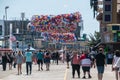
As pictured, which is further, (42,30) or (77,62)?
(42,30)

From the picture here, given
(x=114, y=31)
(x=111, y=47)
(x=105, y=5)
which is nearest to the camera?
(x=114, y=31)

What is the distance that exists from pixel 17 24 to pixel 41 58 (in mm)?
124998

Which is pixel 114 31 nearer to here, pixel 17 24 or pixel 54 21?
pixel 54 21

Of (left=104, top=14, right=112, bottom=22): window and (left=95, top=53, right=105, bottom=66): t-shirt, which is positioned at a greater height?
(left=104, top=14, right=112, bottom=22): window

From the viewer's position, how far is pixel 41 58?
4038 cm

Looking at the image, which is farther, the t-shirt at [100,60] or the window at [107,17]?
the window at [107,17]

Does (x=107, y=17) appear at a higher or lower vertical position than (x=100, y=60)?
higher

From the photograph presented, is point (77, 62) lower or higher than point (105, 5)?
lower

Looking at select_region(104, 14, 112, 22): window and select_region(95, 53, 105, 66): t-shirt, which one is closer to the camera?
select_region(95, 53, 105, 66): t-shirt

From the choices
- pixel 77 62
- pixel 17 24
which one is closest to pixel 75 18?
pixel 77 62

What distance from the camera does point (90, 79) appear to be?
1126 inches

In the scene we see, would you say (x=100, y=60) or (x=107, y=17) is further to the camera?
(x=107, y=17)

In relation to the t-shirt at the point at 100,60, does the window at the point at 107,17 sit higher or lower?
higher

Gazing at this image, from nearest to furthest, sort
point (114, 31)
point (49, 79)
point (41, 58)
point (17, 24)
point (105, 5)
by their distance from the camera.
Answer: point (49, 79) → point (41, 58) → point (114, 31) → point (105, 5) → point (17, 24)
